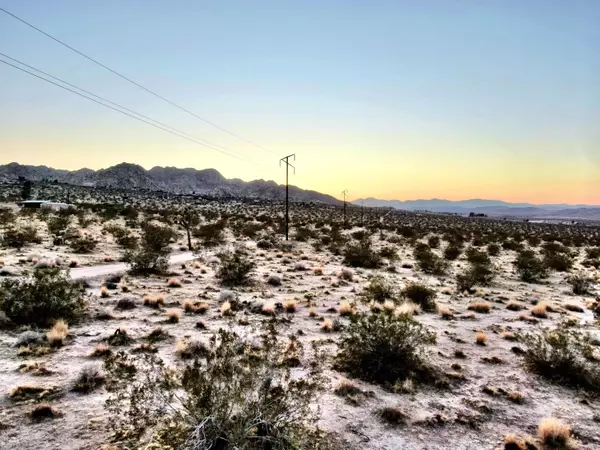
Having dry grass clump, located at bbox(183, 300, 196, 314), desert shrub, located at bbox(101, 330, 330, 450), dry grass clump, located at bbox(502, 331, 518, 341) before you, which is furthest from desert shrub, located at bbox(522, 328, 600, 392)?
dry grass clump, located at bbox(183, 300, 196, 314)

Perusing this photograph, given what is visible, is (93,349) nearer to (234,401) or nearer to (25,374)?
(25,374)

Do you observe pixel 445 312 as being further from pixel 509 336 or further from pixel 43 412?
pixel 43 412

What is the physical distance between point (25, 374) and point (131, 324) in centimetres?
418

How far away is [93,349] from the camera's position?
10945 millimetres

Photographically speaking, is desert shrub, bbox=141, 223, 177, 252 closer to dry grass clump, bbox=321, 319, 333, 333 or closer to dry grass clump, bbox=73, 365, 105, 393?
dry grass clump, bbox=321, 319, 333, 333

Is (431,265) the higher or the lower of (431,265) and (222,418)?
the lower

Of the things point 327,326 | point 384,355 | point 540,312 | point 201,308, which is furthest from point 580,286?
point 201,308

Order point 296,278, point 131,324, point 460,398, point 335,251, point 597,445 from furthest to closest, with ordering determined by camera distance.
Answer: point 335,251 < point 296,278 < point 131,324 < point 460,398 < point 597,445

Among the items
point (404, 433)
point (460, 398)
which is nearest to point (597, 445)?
point (460, 398)

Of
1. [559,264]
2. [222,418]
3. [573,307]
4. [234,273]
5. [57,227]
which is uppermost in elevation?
[57,227]

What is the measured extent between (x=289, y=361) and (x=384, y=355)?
245cm

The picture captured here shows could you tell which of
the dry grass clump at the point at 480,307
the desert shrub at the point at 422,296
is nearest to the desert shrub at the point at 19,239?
the desert shrub at the point at 422,296

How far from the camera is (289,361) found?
10242 millimetres

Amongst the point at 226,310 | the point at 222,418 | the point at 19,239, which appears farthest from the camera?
the point at 19,239
